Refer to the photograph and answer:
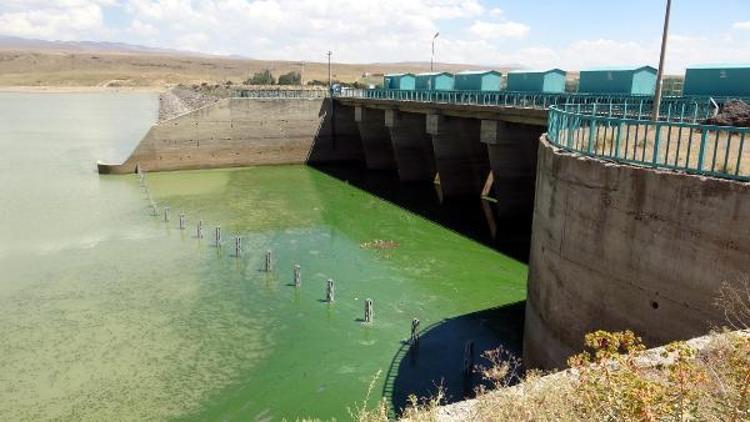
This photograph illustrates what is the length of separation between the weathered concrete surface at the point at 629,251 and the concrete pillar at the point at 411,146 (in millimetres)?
27697

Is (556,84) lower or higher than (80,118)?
higher

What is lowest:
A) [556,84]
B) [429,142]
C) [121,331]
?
[121,331]

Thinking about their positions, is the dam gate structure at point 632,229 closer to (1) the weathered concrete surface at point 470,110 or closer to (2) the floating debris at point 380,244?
A: (1) the weathered concrete surface at point 470,110

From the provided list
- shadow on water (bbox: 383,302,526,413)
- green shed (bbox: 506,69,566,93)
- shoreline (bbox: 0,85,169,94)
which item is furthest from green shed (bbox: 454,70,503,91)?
shoreline (bbox: 0,85,169,94)

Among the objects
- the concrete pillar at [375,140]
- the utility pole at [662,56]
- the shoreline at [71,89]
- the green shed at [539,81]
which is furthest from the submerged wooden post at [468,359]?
the shoreline at [71,89]

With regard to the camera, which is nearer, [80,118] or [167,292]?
[167,292]

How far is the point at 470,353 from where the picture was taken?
13820 mm

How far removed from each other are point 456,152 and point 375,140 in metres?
12.6

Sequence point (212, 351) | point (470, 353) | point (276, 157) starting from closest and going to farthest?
1. point (470, 353)
2. point (212, 351)
3. point (276, 157)

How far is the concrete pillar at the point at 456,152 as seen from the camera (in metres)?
34.9

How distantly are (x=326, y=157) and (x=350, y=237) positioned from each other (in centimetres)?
2312

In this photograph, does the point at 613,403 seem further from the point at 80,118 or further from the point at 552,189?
the point at 80,118

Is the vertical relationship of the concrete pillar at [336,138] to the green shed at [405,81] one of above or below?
below

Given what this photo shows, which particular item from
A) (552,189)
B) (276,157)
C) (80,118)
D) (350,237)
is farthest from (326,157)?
(80,118)
